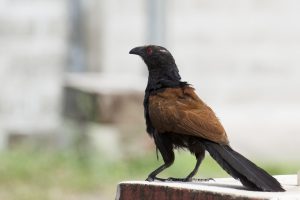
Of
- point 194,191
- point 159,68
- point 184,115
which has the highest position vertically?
point 159,68

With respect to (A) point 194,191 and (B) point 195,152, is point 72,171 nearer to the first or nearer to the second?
(B) point 195,152

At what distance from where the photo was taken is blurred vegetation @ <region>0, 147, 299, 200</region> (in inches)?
356

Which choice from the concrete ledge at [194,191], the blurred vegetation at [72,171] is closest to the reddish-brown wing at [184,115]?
the concrete ledge at [194,191]

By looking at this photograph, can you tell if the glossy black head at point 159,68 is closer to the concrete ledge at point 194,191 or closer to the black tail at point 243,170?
the black tail at point 243,170

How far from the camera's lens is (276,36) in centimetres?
1123

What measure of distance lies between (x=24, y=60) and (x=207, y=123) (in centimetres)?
618

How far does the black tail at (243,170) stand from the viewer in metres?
4.12

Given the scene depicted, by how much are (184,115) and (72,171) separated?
5.05m

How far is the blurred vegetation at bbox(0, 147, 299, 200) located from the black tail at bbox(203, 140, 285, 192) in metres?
4.50

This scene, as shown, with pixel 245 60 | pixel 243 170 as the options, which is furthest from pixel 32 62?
pixel 243 170

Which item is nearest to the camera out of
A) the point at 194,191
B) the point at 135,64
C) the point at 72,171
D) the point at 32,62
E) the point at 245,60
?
the point at 194,191

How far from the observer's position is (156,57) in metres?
5.01

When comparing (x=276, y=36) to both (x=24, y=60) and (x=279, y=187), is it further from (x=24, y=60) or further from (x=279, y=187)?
(x=279, y=187)

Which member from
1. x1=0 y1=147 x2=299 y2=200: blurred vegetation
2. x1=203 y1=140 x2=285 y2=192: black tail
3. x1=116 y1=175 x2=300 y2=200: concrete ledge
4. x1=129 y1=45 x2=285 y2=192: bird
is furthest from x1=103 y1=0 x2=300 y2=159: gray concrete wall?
x1=116 y1=175 x2=300 y2=200: concrete ledge
